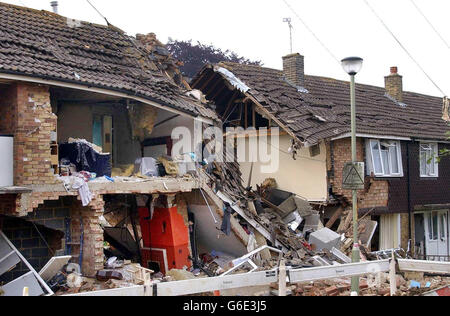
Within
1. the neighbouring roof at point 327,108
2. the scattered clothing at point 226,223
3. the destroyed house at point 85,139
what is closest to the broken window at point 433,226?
the neighbouring roof at point 327,108

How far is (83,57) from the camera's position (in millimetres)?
14453

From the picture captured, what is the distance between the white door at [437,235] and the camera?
23.4 m

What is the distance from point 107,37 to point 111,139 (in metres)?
3.21

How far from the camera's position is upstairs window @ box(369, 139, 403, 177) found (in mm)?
20453

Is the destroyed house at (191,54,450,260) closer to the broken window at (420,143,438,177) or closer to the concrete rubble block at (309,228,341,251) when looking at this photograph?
the broken window at (420,143,438,177)

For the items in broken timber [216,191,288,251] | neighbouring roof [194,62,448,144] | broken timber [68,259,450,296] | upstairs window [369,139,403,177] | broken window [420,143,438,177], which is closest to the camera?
broken timber [68,259,450,296]

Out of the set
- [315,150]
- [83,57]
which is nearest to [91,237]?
[83,57]

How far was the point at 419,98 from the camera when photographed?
28.2m

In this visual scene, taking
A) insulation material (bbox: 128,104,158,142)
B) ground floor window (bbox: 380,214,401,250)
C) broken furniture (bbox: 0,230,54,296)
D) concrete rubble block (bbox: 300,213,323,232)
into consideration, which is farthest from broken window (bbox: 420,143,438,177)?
broken furniture (bbox: 0,230,54,296)

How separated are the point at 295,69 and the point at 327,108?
99.6 inches

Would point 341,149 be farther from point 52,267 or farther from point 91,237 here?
point 52,267

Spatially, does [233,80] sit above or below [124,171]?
above

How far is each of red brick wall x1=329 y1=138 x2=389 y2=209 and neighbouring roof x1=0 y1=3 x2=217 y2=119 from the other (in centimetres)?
596

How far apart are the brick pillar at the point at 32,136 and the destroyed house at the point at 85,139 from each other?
0.07 ft
